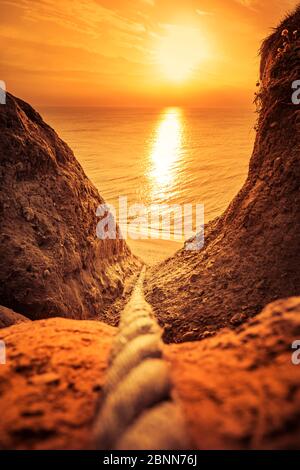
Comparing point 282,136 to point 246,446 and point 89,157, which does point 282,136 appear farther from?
point 89,157

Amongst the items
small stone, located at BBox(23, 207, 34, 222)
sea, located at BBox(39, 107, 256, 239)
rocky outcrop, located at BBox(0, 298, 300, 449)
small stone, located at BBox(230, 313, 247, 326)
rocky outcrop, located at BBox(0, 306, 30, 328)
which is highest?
sea, located at BBox(39, 107, 256, 239)

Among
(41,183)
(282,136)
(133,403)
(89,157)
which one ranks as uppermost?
(89,157)

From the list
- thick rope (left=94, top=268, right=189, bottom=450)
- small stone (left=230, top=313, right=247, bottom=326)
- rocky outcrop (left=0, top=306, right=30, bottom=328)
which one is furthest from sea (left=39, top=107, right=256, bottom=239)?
thick rope (left=94, top=268, right=189, bottom=450)

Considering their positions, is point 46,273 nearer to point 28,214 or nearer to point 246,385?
point 28,214

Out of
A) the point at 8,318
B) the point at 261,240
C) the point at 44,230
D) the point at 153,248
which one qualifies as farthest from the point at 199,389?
the point at 153,248

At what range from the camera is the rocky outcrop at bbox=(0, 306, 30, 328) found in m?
A: 3.04

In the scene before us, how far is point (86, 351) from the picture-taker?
1845 mm

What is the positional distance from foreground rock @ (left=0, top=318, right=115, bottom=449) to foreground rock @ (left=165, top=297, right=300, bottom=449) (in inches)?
16.6

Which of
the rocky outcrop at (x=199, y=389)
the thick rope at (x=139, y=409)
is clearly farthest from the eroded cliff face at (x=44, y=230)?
the thick rope at (x=139, y=409)

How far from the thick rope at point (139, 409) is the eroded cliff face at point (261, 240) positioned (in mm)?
2203

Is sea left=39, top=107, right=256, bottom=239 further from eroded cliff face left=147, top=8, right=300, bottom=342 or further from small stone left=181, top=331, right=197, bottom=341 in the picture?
small stone left=181, top=331, right=197, bottom=341

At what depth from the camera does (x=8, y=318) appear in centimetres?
309

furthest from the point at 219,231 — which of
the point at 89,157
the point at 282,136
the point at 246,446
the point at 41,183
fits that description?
the point at 89,157
